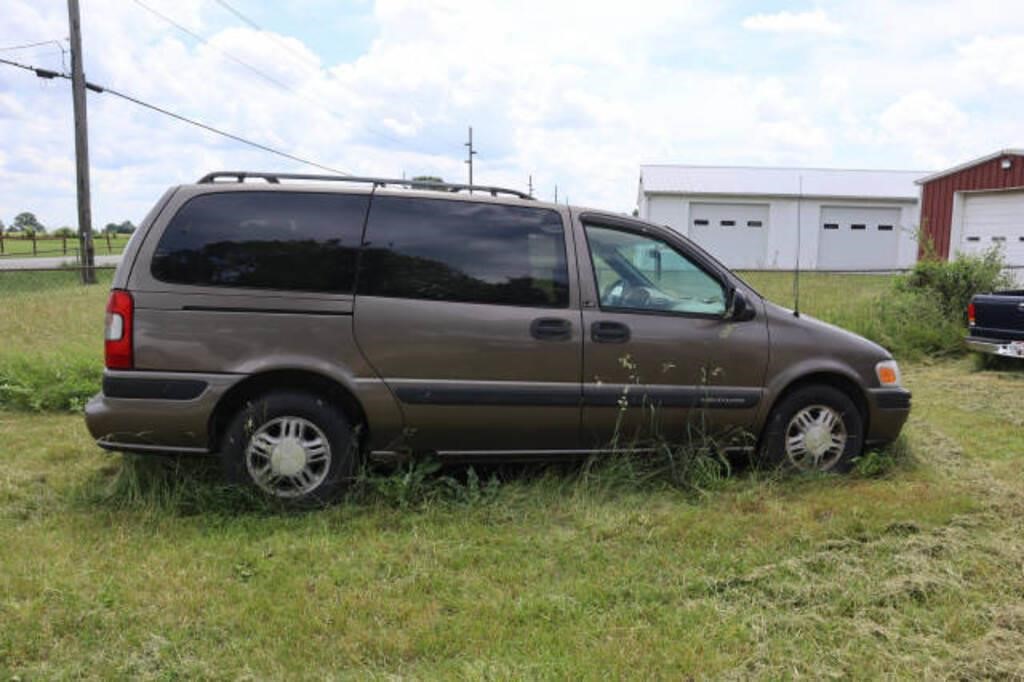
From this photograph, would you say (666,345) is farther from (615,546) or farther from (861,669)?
(861,669)

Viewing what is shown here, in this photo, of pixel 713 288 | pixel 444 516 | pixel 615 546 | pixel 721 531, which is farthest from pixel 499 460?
pixel 713 288

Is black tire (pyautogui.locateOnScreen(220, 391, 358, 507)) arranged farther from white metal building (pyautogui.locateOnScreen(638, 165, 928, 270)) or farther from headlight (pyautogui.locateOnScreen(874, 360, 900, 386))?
white metal building (pyautogui.locateOnScreen(638, 165, 928, 270))

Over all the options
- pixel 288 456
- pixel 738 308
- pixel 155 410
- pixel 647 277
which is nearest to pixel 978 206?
pixel 738 308

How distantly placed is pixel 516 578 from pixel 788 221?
2961 cm

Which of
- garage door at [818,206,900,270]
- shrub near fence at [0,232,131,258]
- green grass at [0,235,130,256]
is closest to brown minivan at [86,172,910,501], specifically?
garage door at [818,206,900,270]

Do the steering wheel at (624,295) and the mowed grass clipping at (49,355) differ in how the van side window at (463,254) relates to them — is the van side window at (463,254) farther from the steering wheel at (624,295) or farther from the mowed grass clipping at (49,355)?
the mowed grass clipping at (49,355)

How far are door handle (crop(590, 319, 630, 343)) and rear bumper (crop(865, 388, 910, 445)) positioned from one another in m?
1.67

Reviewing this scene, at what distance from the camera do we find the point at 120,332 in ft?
12.8

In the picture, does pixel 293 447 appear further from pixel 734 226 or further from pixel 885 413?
pixel 734 226

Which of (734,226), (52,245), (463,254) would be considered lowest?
(463,254)

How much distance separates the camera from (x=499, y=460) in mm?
4348

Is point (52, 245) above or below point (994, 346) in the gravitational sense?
above

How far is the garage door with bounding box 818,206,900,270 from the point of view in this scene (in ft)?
99.3

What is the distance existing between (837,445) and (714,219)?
27.0 metres
